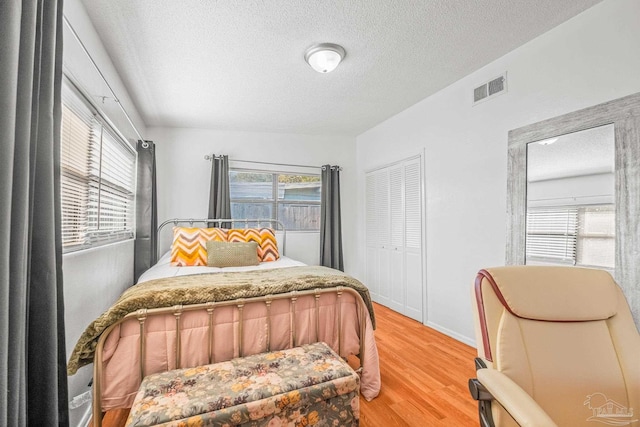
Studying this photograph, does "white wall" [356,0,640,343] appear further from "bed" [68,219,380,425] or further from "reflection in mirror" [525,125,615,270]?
"bed" [68,219,380,425]

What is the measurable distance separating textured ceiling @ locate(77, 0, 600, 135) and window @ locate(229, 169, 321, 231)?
1.14m

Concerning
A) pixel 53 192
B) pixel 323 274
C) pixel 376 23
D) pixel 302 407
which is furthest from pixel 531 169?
pixel 53 192

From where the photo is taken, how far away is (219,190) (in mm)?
3871

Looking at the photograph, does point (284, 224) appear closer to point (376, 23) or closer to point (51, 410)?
point (376, 23)

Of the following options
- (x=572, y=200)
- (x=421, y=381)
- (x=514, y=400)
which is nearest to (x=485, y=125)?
(x=572, y=200)

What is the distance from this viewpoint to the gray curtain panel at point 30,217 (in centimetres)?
69

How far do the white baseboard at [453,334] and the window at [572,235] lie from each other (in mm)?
964

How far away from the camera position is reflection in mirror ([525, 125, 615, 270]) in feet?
6.01

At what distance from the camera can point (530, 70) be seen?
226 centimetres

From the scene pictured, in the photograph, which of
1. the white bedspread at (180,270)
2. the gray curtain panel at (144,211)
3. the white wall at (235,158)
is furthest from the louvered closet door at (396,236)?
the gray curtain panel at (144,211)

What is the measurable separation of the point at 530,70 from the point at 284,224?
335 cm

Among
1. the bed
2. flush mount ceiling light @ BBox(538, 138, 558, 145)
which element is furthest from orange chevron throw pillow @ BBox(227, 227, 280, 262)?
flush mount ceiling light @ BBox(538, 138, 558, 145)

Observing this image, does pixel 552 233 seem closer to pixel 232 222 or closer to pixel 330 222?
pixel 330 222

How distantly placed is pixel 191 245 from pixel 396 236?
2483mm
